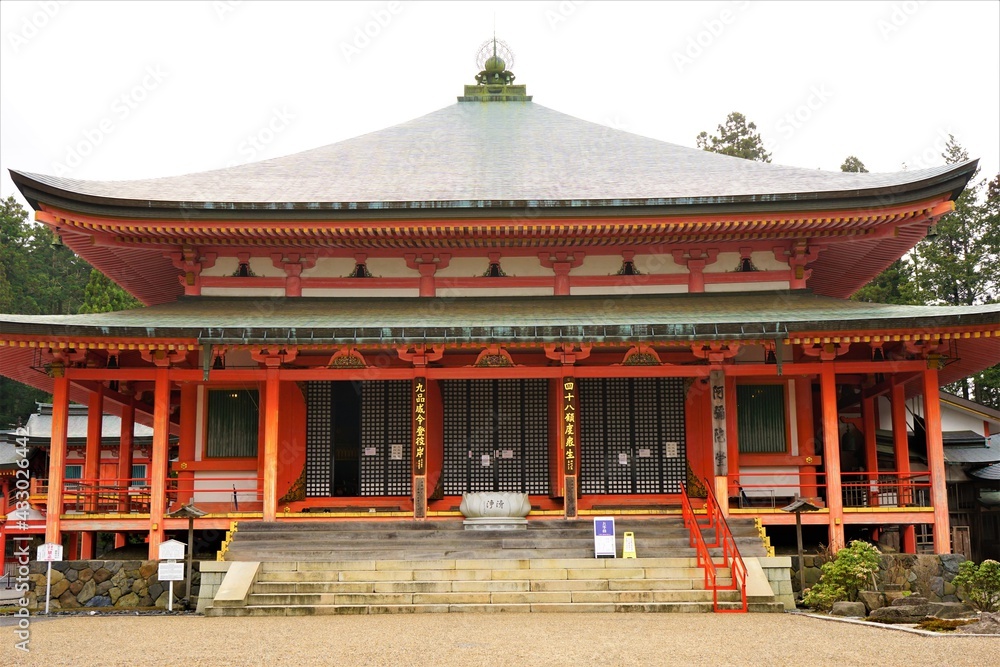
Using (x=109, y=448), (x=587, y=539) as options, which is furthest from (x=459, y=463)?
(x=109, y=448)

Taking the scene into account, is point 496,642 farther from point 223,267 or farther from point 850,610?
point 223,267

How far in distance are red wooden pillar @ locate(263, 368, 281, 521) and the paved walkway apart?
4009mm

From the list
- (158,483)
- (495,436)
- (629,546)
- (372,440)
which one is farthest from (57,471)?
(629,546)

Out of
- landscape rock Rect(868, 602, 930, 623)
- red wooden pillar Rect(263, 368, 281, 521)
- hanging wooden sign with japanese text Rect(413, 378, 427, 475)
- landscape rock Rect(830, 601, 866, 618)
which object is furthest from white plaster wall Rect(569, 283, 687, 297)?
landscape rock Rect(868, 602, 930, 623)

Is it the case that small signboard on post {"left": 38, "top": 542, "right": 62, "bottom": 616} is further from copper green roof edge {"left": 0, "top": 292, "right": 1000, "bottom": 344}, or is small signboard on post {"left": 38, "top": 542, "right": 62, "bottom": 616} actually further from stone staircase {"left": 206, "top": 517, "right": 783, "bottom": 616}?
copper green roof edge {"left": 0, "top": 292, "right": 1000, "bottom": 344}

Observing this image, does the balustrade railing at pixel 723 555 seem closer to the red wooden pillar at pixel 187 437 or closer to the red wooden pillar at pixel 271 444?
the red wooden pillar at pixel 271 444

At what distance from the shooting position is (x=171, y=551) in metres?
17.5

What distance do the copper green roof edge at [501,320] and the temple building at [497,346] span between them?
79 millimetres

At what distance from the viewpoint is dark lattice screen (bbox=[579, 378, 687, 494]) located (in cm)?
2217

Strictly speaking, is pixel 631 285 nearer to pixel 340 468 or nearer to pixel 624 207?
pixel 624 207

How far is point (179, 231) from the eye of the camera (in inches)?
826

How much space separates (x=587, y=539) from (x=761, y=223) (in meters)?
7.70

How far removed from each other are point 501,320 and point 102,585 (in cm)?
905

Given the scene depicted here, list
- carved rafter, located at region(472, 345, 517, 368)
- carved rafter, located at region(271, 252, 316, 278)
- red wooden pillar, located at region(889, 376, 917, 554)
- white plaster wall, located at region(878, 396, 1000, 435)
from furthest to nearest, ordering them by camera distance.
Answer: white plaster wall, located at region(878, 396, 1000, 435) → carved rafter, located at region(271, 252, 316, 278) → red wooden pillar, located at region(889, 376, 917, 554) → carved rafter, located at region(472, 345, 517, 368)
